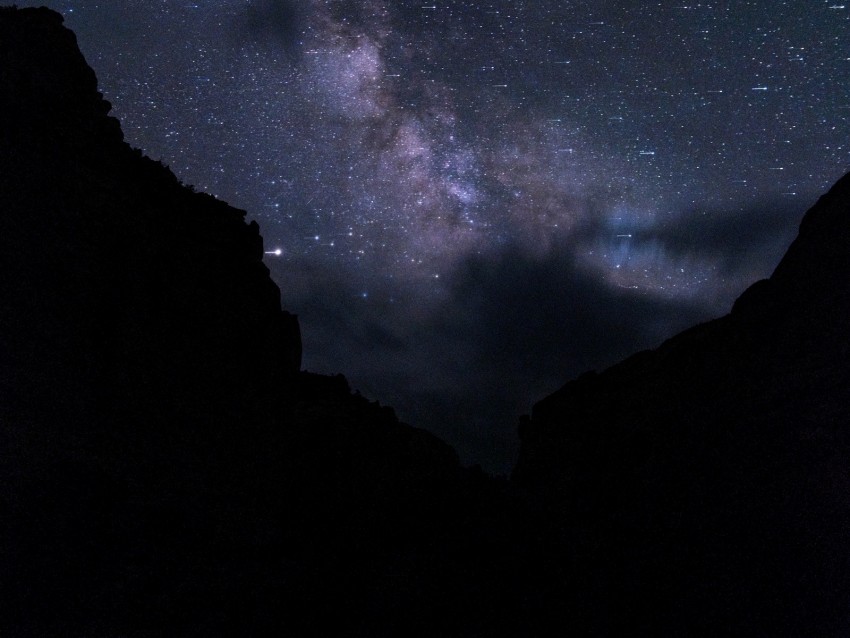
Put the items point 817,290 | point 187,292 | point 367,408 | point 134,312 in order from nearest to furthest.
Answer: point 817,290 → point 134,312 → point 187,292 → point 367,408

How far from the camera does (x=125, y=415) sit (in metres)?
14.9

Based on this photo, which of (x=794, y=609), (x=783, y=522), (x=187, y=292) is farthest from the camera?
(x=187, y=292)

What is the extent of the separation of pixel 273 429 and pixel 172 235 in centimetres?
763

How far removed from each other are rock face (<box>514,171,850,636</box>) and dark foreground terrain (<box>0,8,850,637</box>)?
55 mm

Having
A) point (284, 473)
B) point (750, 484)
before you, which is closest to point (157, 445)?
point (284, 473)

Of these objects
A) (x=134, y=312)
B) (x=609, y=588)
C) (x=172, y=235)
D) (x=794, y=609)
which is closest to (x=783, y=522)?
(x=794, y=609)

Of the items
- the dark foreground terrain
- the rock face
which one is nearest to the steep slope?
the dark foreground terrain

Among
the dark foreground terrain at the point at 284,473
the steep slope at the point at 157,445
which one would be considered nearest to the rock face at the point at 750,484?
the dark foreground terrain at the point at 284,473

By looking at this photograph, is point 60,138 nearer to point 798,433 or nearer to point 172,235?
point 172,235

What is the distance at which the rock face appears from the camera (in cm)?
1117

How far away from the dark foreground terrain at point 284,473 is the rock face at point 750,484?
55 millimetres

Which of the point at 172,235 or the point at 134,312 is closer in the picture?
the point at 134,312

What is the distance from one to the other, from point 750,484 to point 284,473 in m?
13.7

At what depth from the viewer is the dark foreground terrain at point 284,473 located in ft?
38.4
